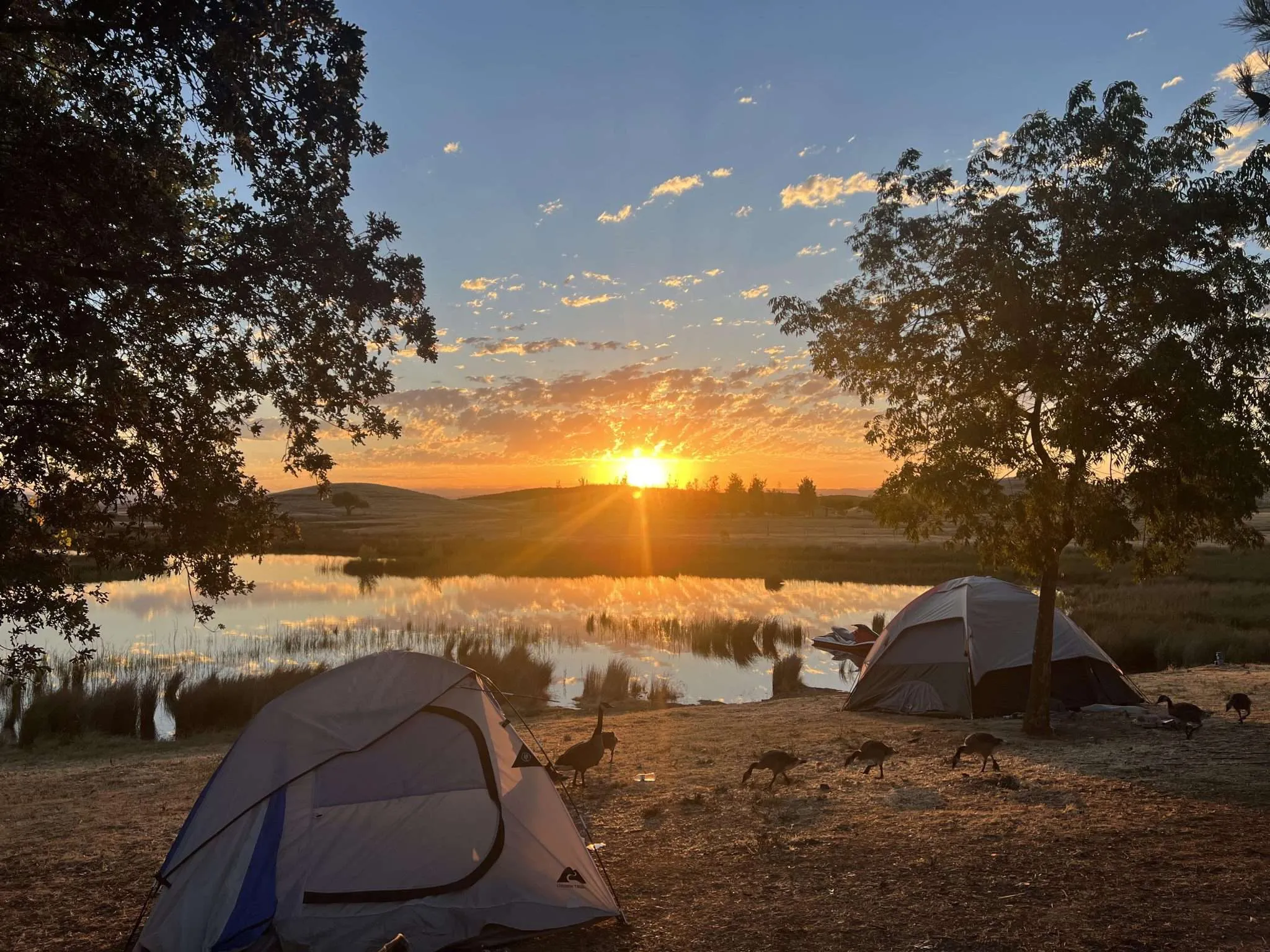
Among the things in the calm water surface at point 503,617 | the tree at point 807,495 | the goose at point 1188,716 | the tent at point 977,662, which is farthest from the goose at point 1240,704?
the tree at point 807,495

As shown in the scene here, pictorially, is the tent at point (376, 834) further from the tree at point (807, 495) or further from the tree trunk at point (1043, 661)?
the tree at point (807, 495)

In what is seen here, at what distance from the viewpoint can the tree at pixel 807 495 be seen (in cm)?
17612

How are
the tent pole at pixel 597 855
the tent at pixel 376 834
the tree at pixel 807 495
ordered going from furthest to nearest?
the tree at pixel 807 495 < the tent pole at pixel 597 855 < the tent at pixel 376 834

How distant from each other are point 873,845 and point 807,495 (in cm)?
17461

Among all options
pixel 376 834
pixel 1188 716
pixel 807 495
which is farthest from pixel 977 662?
pixel 807 495

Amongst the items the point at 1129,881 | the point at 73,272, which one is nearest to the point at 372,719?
the point at 73,272

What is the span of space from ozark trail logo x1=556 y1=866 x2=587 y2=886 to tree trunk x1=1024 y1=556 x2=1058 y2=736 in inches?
368

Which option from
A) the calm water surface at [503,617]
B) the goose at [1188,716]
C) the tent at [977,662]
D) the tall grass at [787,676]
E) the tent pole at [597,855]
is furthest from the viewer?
the calm water surface at [503,617]

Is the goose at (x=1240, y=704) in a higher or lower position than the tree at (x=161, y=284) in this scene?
lower

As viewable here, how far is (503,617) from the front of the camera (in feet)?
123

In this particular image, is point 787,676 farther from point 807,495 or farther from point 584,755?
point 807,495

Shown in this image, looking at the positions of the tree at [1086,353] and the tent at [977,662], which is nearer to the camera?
the tree at [1086,353]

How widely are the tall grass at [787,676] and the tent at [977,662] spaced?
5.26m

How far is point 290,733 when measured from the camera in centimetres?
737
